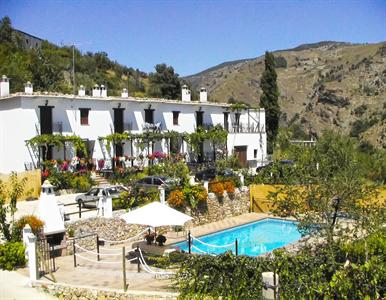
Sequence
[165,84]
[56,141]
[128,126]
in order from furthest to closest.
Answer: [165,84] → [128,126] → [56,141]

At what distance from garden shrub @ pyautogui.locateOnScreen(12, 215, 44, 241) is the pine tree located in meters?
33.3

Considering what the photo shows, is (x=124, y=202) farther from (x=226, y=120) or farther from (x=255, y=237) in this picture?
(x=226, y=120)

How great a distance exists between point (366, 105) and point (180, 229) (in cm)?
6144

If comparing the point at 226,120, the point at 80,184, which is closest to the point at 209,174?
the point at 80,184

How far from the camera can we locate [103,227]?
1884 cm

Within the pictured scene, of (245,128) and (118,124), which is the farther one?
(245,128)

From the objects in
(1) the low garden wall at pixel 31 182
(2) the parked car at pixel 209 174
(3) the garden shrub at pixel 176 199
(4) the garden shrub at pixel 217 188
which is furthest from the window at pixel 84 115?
(3) the garden shrub at pixel 176 199

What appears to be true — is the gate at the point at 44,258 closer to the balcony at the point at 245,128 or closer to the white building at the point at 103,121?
the white building at the point at 103,121

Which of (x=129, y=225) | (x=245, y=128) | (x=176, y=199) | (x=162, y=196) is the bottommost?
(x=129, y=225)

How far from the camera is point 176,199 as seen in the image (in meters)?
21.9

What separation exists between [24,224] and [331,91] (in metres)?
74.3

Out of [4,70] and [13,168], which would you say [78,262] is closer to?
[13,168]

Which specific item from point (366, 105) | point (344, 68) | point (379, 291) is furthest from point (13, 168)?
point (344, 68)

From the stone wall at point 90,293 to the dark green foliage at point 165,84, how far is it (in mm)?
50894
